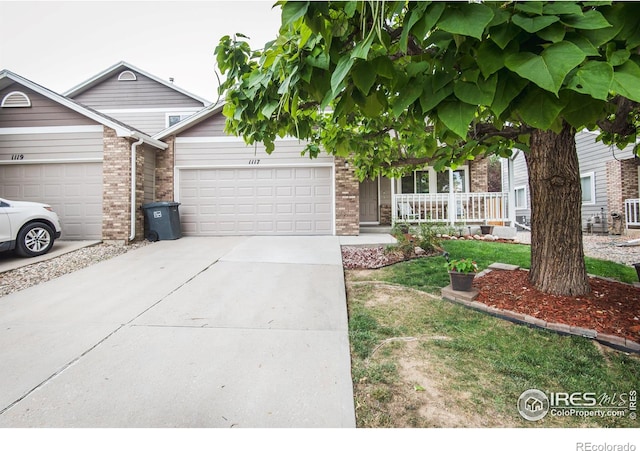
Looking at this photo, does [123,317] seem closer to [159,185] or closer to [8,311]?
[8,311]

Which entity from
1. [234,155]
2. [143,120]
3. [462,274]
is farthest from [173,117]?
[462,274]

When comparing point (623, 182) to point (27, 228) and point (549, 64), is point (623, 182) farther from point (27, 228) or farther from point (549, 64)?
point (27, 228)

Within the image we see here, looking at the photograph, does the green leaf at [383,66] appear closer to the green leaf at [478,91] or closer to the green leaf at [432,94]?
the green leaf at [432,94]

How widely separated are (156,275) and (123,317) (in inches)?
67.6

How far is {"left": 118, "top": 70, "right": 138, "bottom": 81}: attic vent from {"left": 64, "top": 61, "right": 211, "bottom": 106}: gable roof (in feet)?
0.48

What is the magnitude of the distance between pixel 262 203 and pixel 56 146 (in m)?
5.43

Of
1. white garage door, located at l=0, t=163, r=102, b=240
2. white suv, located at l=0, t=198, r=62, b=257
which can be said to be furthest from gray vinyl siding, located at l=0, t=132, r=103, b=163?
white suv, located at l=0, t=198, r=62, b=257

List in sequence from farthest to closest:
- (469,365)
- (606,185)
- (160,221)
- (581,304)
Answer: (606,185) < (160,221) < (581,304) < (469,365)

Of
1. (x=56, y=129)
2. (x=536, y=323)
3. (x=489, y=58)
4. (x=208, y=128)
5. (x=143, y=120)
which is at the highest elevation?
(x=143, y=120)

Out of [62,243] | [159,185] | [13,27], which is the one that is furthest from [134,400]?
[159,185]

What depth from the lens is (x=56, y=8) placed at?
6.37 ft

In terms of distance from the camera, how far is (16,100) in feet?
24.7

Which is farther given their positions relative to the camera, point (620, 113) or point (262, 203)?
point (262, 203)

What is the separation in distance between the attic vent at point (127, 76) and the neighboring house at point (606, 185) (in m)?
14.4
